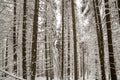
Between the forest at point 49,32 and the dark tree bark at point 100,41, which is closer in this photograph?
the forest at point 49,32

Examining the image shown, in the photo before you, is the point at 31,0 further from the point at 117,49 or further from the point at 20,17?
the point at 117,49

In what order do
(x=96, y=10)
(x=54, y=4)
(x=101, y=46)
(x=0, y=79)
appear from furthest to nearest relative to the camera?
(x=54, y=4), (x=96, y=10), (x=101, y=46), (x=0, y=79)

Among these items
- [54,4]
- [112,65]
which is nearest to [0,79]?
[112,65]

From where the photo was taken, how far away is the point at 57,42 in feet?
100

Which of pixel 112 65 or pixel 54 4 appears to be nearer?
pixel 112 65

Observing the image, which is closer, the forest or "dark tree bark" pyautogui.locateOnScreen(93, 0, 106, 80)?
the forest

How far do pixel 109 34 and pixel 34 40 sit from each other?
4.90 meters

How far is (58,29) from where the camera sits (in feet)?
86.8

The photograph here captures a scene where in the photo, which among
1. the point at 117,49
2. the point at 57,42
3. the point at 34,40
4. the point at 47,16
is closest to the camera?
the point at 34,40

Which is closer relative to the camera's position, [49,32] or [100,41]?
[100,41]

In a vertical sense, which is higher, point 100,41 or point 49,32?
point 49,32

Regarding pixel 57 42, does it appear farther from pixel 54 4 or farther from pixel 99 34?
pixel 99 34

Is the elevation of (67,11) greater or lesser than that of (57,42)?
greater

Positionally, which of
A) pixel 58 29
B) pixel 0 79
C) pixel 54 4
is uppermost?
pixel 54 4
